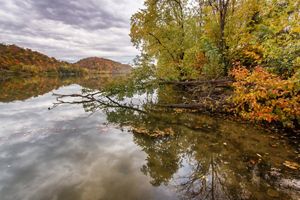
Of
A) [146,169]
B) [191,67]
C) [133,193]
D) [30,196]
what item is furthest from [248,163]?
[191,67]

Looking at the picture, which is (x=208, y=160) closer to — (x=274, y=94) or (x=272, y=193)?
(x=272, y=193)

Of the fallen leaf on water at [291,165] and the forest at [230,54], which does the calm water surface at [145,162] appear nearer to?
the fallen leaf on water at [291,165]

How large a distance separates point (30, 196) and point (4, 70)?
11766cm

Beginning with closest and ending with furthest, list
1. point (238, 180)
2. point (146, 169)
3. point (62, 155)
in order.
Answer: point (238, 180) → point (146, 169) → point (62, 155)

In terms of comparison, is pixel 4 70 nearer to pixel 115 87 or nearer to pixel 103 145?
pixel 115 87

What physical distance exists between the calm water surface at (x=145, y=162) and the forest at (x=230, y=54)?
1.53m

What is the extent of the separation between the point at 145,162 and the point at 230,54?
11.1 metres

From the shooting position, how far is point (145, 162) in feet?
21.2

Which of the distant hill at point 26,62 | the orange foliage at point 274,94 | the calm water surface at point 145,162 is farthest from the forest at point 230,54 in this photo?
the distant hill at point 26,62

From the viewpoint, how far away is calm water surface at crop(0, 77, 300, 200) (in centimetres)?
483

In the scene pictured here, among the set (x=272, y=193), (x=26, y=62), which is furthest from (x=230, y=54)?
(x=26, y=62)

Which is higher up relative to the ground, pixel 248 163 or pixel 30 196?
pixel 248 163

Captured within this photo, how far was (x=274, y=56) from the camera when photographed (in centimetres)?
909

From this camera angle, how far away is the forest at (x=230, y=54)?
8.58m
